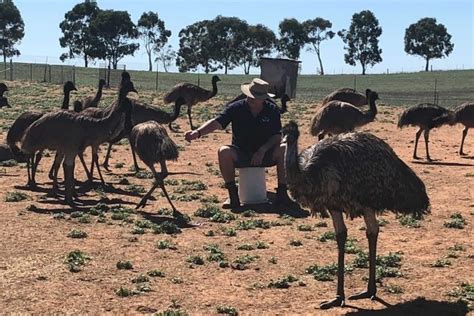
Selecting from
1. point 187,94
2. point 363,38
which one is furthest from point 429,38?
point 187,94

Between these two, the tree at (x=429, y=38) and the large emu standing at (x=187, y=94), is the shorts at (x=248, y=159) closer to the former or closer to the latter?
the large emu standing at (x=187, y=94)

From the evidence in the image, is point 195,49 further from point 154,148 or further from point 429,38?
point 154,148

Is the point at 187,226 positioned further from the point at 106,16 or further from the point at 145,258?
the point at 106,16

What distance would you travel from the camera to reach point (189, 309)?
6.66 m

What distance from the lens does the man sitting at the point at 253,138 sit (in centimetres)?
1141

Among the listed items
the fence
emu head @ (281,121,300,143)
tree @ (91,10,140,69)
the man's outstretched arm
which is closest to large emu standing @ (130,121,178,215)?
the man's outstretched arm

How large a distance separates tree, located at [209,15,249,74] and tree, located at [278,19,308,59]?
568cm

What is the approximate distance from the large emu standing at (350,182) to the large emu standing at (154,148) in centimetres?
418

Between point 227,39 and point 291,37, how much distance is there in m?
9.05

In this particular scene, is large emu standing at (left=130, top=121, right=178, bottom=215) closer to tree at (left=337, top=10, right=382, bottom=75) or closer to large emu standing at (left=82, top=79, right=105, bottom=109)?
large emu standing at (left=82, top=79, right=105, bottom=109)

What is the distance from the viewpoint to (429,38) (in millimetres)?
103250

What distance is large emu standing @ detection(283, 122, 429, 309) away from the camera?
6.67 metres

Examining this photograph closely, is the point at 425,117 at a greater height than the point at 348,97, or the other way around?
the point at 348,97

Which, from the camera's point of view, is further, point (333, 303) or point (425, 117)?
point (425, 117)
